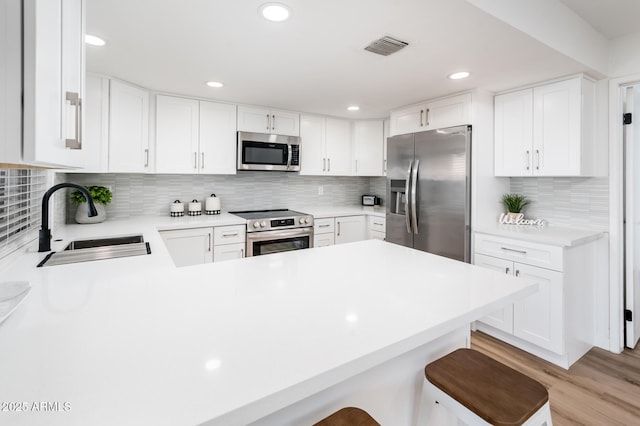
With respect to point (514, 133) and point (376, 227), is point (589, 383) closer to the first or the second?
point (514, 133)

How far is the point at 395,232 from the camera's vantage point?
344 centimetres

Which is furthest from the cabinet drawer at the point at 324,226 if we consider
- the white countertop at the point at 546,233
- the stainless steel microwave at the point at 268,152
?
the white countertop at the point at 546,233

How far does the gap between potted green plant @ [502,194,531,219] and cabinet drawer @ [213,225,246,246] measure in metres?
2.56

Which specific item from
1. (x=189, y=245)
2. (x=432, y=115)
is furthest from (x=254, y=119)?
(x=432, y=115)

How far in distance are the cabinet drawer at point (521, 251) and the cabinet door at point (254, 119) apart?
8.03 ft

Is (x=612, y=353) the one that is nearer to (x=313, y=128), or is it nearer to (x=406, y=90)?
(x=406, y=90)

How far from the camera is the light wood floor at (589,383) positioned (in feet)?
5.94

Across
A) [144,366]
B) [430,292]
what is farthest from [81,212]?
[430,292]

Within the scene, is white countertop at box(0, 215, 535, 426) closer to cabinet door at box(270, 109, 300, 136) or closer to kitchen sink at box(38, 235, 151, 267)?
kitchen sink at box(38, 235, 151, 267)

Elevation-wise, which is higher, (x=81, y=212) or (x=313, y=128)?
(x=313, y=128)

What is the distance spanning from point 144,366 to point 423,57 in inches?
88.6

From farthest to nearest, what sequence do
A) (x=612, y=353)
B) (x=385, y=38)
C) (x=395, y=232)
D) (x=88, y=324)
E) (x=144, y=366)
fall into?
(x=395, y=232)
(x=612, y=353)
(x=385, y=38)
(x=88, y=324)
(x=144, y=366)

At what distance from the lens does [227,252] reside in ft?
9.82

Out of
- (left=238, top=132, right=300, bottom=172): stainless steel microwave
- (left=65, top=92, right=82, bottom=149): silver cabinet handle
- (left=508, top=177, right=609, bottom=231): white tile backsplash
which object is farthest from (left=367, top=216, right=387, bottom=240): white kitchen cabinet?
(left=65, top=92, right=82, bottom=149): silver cabinet handle
